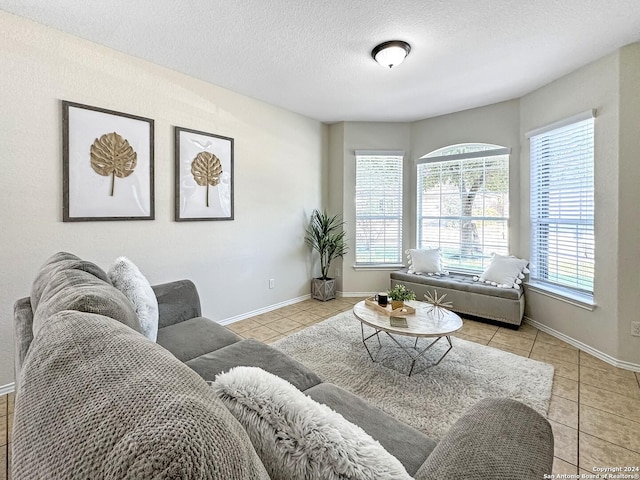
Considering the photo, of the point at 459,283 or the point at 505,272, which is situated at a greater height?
the point at 505,272

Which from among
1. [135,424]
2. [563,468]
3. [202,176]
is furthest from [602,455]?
[202,176]

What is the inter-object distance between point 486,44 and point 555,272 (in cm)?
247

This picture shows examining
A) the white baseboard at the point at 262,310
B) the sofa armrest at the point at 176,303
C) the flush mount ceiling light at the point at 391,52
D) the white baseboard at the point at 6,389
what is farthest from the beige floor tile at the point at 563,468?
the white baseboard at the point at 6,389

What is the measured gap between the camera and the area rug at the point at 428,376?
1.96 m

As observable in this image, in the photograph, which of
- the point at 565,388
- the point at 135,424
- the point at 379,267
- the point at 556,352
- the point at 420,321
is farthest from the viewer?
the point at 379,267

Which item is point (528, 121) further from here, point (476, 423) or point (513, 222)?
point (476, 423)

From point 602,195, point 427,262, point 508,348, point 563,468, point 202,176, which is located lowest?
point 563,468

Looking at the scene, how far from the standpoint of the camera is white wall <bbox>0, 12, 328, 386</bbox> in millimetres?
2145

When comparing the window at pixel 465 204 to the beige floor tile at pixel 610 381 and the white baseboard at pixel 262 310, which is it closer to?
the beige floor tile at pixel 610 381

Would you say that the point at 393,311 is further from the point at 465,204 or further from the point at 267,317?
the point at 465,204

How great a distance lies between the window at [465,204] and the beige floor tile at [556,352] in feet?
Result: 4.32

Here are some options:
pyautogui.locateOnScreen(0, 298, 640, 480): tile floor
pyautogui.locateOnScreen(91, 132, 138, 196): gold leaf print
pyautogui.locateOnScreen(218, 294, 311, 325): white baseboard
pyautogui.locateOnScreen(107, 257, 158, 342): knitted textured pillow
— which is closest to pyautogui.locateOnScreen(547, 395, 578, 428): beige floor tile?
pyautogui.locateOnScreen(0, 298, 640, 480): tile floor

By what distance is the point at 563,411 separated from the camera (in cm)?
194

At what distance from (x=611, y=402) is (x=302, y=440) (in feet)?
8.53
